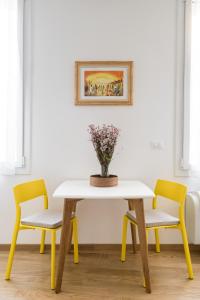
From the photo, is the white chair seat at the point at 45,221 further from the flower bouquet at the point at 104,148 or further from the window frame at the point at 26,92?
the window frame at the point at 26,92

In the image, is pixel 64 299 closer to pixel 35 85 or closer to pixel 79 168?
pixel 79 168

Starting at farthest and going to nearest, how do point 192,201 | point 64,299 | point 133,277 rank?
point 192,201
point 133,277
point 64,299

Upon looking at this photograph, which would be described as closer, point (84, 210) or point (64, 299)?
point (64, 299)

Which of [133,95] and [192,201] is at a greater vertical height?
[133,95]

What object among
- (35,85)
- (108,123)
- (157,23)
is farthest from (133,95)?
(35,85)

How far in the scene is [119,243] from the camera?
281 centimetres

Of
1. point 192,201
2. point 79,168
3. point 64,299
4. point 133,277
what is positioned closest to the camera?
point 64,299

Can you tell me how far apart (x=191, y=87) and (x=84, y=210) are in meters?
1.62

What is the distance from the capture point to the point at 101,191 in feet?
7.23

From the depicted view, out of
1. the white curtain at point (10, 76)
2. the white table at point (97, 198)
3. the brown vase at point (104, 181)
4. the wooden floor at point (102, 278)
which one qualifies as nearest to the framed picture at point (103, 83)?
the white curtain at point (10, 76)

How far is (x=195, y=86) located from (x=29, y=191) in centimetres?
186

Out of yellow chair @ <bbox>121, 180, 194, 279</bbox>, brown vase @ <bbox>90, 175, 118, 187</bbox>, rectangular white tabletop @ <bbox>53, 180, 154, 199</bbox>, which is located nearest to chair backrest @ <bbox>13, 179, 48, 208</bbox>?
rectangular white tabletop @ <bbox>53, 180, 154, 199</bbox>

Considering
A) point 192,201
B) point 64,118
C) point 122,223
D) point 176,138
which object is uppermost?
point 64,118

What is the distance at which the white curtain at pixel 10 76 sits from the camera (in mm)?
2672
